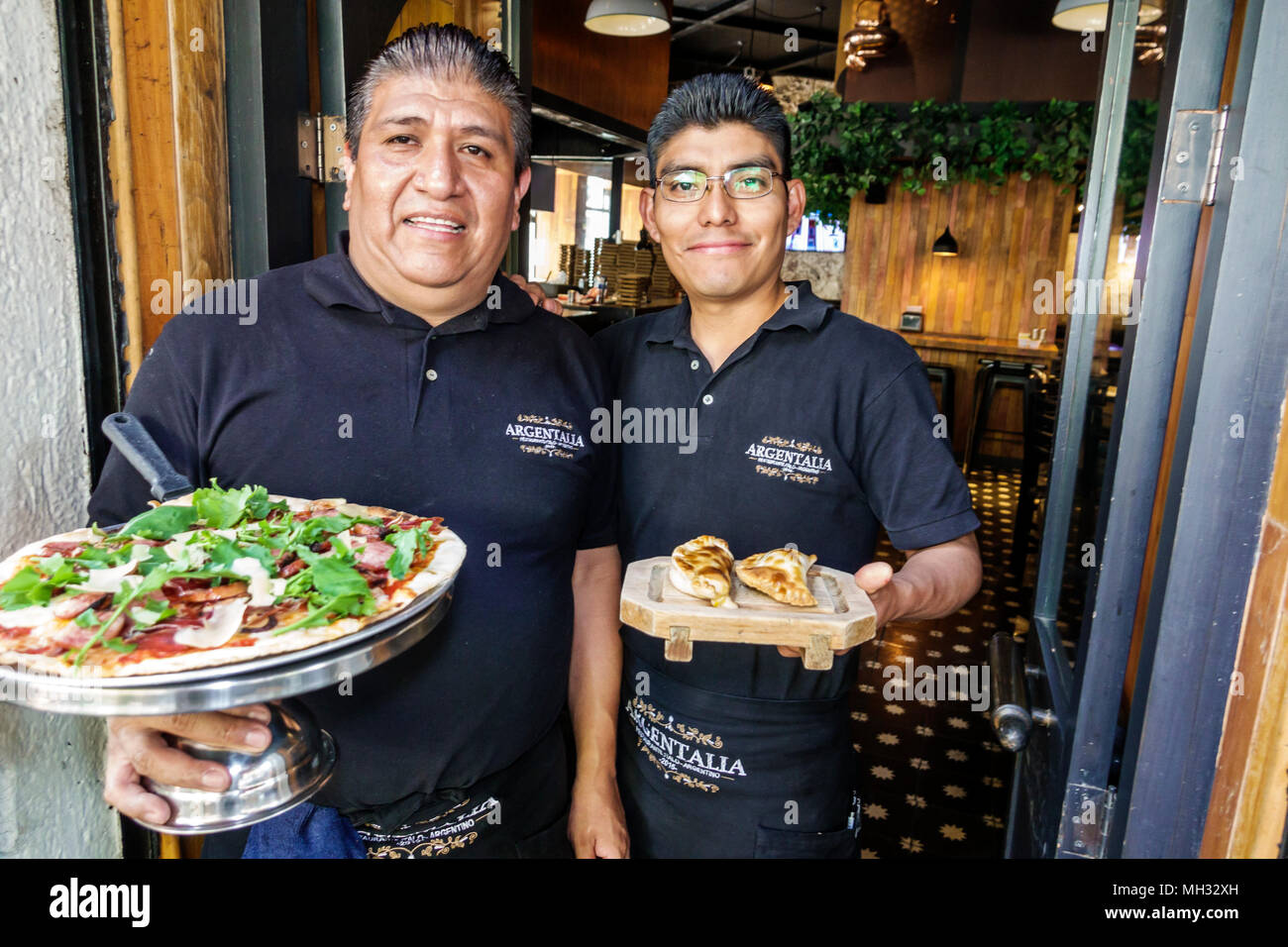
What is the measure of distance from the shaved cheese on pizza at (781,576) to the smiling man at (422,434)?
1.46 feet

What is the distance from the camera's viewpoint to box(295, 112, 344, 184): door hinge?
2074mm

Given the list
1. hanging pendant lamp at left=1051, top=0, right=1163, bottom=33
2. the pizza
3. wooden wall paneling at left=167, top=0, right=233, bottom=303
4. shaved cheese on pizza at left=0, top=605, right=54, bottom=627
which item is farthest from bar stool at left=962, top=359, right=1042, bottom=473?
shaved cheese on pizza at left=0, top=605, right=54, bottom=627

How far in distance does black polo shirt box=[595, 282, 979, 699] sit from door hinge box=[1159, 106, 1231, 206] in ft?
2.08

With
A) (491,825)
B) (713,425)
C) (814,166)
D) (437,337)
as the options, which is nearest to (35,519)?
(437,337)

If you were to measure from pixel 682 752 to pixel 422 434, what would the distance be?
0.88 metres

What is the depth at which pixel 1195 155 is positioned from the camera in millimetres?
1212

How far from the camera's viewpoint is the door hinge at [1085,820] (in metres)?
1.40

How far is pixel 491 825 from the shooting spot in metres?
1.65

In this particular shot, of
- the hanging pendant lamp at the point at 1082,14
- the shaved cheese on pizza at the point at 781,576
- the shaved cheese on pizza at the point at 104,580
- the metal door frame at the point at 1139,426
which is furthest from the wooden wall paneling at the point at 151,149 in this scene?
the hanging pendant lamp at the point at 1082,14

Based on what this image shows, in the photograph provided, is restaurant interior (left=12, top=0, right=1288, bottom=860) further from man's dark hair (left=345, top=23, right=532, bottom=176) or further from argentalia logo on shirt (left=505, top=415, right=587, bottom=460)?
argentalia logo on shirt (left=505, top=415, right=587, bottom=460)

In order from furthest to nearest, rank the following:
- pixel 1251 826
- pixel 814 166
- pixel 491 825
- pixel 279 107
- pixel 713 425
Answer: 1. pixel 814 166
2. pixel 279 107
3. pixel 713 425
4. pixel 491 825
5. pixel 1251 826

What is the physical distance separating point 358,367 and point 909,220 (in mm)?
10046
